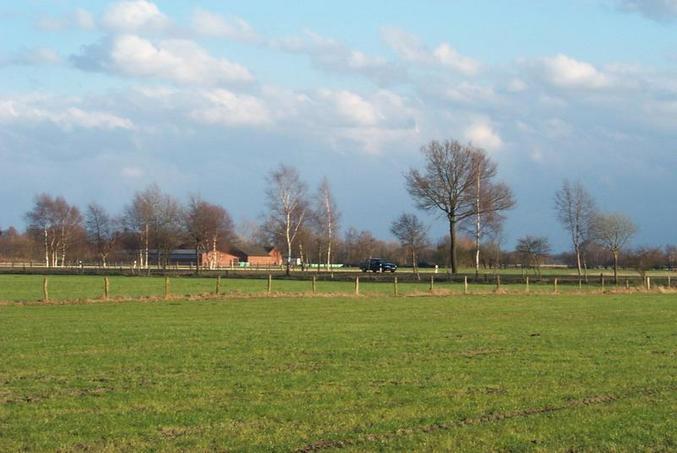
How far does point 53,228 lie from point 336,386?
127 m

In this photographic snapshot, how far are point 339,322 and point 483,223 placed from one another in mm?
57089

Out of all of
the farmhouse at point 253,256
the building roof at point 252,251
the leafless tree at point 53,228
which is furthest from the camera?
the building roof at point 252,251

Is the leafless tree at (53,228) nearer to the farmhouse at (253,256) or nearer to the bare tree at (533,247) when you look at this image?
the farmhouse at (253,256)

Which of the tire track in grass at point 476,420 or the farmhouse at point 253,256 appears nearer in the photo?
the tire track in grass at point 476,420

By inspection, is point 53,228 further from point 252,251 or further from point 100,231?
point 252,251

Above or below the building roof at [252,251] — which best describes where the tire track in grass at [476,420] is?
below

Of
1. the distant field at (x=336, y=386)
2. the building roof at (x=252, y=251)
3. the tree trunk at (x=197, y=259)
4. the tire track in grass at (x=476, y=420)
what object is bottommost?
the tire track in grass at (x=476, y=420)

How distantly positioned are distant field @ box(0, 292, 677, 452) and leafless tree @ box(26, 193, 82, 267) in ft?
353

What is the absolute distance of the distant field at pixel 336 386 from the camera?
1012 centimetres

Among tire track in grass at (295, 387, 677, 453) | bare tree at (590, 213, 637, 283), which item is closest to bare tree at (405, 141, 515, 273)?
bare tree at (590, 213, 637, 283)

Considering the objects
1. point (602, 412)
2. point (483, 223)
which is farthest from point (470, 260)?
point (602, 412)

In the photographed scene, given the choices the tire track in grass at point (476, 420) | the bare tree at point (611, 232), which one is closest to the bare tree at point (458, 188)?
the bare tree at point (611, 232)

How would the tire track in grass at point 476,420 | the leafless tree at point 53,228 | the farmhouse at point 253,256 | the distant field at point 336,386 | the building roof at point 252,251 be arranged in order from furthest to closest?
the building roof at point 252,251, the farmhouse at point 253,256, the leafless tree at point 53,228, the distant field at point 336,386, the tire track in grass at point 476,420

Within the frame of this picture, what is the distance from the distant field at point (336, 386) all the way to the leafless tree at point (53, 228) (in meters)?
107
